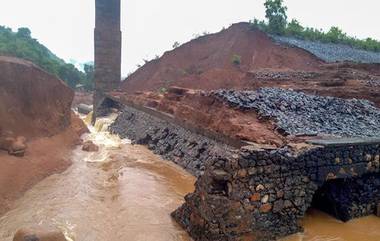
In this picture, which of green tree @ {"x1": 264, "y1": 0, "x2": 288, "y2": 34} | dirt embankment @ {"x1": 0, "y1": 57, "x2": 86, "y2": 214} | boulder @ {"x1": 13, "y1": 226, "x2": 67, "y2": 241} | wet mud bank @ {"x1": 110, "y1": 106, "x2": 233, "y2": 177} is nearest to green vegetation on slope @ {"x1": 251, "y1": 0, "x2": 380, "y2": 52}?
green tree @ {"x1": 264, "y1": 0, "x2": 288, "y2": 34}

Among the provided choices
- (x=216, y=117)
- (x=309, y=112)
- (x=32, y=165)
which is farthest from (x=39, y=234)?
(x=309, y=112)

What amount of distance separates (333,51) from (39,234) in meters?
23.1

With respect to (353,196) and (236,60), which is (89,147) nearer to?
A: (353,196)

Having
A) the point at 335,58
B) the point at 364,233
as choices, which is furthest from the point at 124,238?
the point at 335,58

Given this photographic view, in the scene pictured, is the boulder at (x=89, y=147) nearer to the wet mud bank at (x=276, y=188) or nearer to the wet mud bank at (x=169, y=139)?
the wet mud bank at (x=169, y=139)

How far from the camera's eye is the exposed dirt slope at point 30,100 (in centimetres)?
1144

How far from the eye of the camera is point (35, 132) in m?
12.4

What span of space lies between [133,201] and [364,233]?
4891mm

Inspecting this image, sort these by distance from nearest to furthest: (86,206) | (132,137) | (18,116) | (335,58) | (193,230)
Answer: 1. (193,230)
2. (86,206)
3. (18,116)
4. (132,137)
5. (335,58)

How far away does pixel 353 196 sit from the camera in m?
8.15

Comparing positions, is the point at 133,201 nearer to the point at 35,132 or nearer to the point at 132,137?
the point at 35,132

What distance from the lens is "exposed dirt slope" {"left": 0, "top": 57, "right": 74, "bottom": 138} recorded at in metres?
11.4

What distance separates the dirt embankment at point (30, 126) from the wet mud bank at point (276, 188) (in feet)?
13.3

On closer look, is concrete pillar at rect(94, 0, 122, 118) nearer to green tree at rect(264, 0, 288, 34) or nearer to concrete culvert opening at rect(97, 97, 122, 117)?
concrete culvert opening at rect(97, 97, 122, 117)
